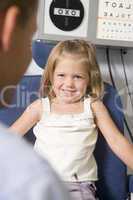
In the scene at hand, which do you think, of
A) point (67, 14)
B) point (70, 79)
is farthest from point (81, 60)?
point (67, 14)

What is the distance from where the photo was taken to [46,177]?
0.41 meters

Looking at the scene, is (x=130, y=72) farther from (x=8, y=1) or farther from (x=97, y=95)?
(x=8, y=1)

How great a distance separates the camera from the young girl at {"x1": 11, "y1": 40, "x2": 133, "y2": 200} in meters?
1.48

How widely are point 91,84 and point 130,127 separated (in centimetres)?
49

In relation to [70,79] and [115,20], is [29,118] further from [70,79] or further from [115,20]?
[115,20]

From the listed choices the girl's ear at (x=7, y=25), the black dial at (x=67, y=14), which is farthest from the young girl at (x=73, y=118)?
the girl's ear at (x=7, y=25)

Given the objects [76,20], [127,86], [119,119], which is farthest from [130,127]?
[76,20]

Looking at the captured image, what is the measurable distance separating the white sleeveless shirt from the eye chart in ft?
1.23

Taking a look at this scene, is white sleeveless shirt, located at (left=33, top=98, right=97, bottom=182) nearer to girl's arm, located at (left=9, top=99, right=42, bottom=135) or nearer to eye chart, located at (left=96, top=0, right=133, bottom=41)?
girl's arm, located at (left=9, top=99, right=42, bottom=135)

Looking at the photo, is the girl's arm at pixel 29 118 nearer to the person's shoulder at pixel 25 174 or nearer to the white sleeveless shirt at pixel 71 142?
the white sleeveless shirt at pixel 71 142

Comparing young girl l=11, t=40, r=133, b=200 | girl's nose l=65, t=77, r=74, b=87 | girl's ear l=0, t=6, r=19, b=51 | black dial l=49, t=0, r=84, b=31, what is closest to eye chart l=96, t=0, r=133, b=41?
black dial l=49, t=0, r=84, b=31

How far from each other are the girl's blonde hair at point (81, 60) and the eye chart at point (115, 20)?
0.67 feet

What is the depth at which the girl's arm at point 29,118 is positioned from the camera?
158 cm

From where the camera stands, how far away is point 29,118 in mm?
1588
